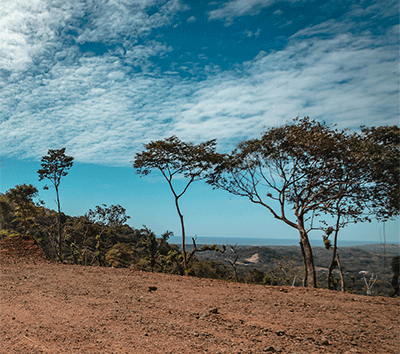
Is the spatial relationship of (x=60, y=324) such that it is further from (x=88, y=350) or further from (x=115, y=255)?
(x=115, y=255)

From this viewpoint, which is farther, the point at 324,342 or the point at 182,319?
the point at 182,319

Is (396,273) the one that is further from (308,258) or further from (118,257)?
(118,257)

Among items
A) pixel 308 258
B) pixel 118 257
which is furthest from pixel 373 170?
pixel 118 257

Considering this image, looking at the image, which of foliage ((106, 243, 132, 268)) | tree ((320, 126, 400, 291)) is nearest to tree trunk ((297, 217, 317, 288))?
tree ((320, 126, 400, 291))

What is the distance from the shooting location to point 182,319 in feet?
20.4

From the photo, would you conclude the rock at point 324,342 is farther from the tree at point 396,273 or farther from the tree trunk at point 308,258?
the tree at point 396,273

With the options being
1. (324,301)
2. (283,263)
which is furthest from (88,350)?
(283,263)

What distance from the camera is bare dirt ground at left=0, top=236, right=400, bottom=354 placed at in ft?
15.8

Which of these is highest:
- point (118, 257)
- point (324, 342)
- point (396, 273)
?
point (324, 342)

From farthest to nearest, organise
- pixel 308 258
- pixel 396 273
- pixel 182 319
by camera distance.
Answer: pixel 396 273 → pixel 308 258 → pixel 182 319

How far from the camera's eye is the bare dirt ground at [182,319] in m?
4.82

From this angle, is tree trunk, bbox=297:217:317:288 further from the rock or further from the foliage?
the foliage

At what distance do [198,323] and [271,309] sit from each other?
2233 mm

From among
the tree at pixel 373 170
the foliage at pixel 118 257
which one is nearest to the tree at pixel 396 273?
the tree at pixel 373 170
